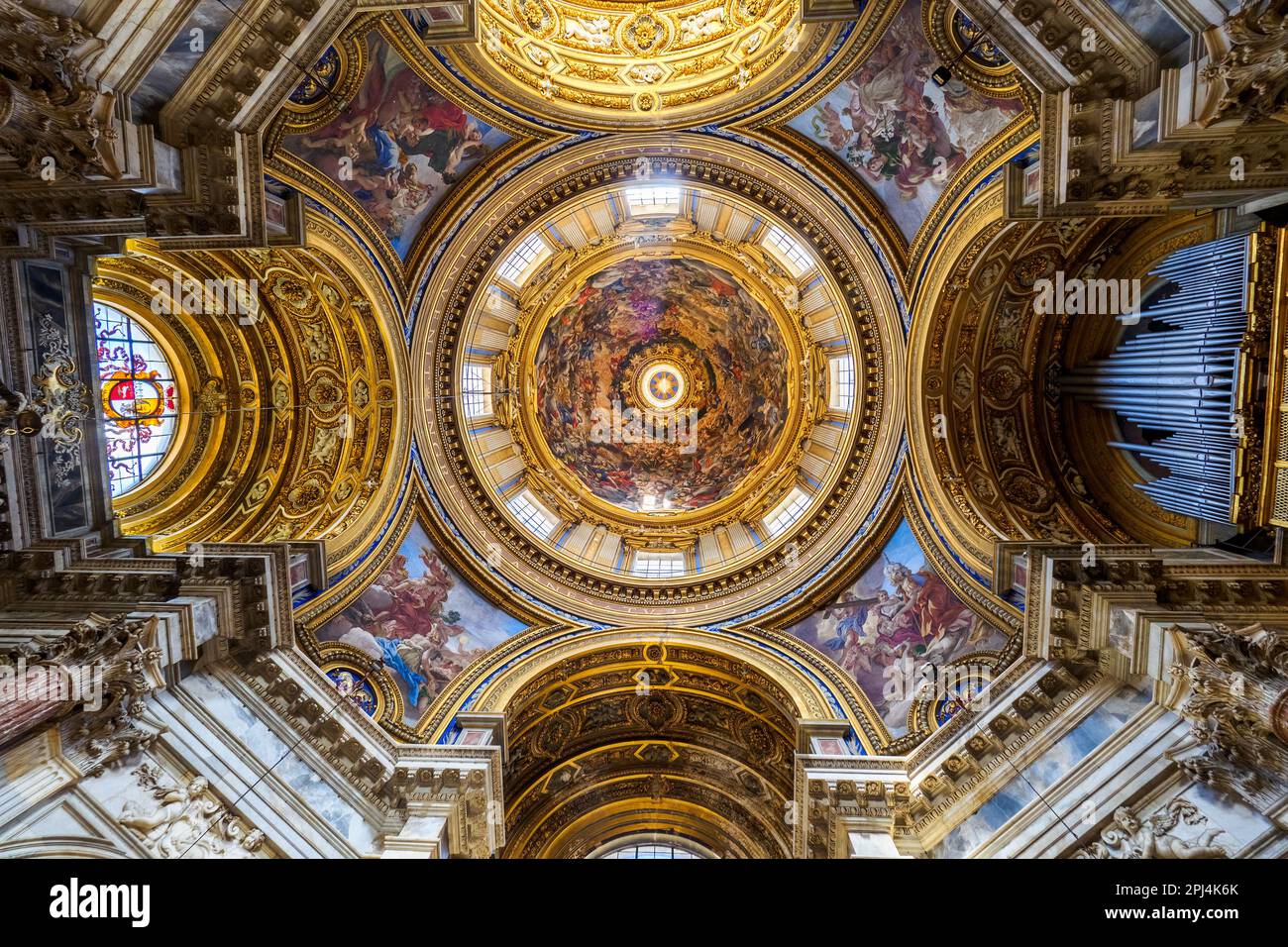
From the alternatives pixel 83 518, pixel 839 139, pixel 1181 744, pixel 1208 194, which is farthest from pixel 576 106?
pixel 1181 744

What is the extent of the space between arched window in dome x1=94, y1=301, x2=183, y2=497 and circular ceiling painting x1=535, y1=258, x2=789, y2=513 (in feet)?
38.4

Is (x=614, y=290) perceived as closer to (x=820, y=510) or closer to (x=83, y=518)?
(x=820, y=510)

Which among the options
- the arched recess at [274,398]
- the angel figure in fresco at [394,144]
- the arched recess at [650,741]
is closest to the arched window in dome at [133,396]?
the arched recess at [274,398]

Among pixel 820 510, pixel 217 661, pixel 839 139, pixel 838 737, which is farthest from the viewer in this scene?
pixel 820 510

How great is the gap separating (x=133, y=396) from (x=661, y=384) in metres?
18.8

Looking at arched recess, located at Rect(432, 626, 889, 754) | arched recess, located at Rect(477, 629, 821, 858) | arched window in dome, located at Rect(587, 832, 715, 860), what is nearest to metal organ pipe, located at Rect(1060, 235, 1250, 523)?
arched recess, located at Rect(432, 626, 889, 754)

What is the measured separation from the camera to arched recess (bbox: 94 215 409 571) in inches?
615

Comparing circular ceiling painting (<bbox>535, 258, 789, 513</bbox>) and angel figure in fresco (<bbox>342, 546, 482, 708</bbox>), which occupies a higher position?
circular ceiling painting (<bbox>535, 258, 789, 513</bbox>)

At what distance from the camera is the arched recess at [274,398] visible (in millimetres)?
15617

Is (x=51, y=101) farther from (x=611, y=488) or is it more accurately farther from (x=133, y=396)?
(x=611, y=488)

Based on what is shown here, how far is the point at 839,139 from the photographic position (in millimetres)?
15797

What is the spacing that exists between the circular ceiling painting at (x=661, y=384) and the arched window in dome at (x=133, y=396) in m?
11.7

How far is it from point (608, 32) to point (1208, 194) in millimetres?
13915

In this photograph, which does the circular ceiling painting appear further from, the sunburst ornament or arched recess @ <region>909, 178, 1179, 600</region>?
arched recess @ <region>909, 178, 1179, 600</region>
